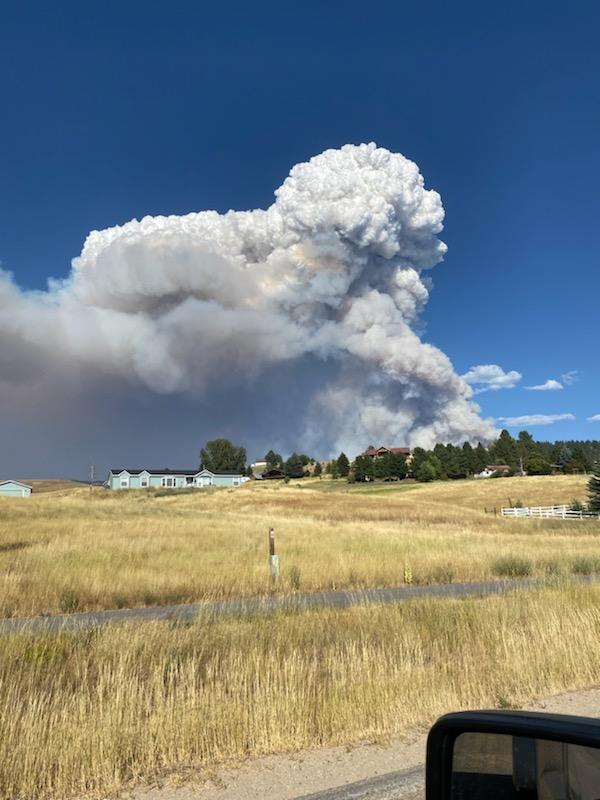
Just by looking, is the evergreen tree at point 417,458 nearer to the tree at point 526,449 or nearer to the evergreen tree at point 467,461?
the evergreen tree at point 467,461

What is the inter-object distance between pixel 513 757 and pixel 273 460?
6664 inches

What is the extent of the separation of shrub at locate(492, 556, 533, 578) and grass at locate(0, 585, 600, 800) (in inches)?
287

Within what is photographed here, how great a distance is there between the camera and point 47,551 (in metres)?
17.9

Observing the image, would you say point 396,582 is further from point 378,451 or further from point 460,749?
point 378,451

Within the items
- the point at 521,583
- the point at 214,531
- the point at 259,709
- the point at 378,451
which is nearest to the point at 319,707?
the point at 259,709

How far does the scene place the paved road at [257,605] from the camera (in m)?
9.20

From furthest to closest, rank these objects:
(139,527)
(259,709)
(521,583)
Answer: (139,527)
(521,583)
(259,709)

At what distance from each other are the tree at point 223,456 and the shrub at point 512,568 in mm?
132480

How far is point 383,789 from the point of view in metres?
3.97

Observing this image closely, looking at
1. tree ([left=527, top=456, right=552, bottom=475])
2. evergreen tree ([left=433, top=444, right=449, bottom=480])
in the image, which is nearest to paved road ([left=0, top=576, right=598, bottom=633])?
evergreen tree ([left=433, top=444, right=449, bottom=480])

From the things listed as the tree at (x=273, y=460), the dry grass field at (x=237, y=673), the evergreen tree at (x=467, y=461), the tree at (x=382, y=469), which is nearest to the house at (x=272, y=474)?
the tree at (x=273, y=460)

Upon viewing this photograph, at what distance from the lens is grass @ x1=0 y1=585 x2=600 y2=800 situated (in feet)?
14.4

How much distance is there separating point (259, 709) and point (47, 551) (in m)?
14.9

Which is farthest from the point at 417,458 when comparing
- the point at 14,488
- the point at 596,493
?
the point at 14,488
